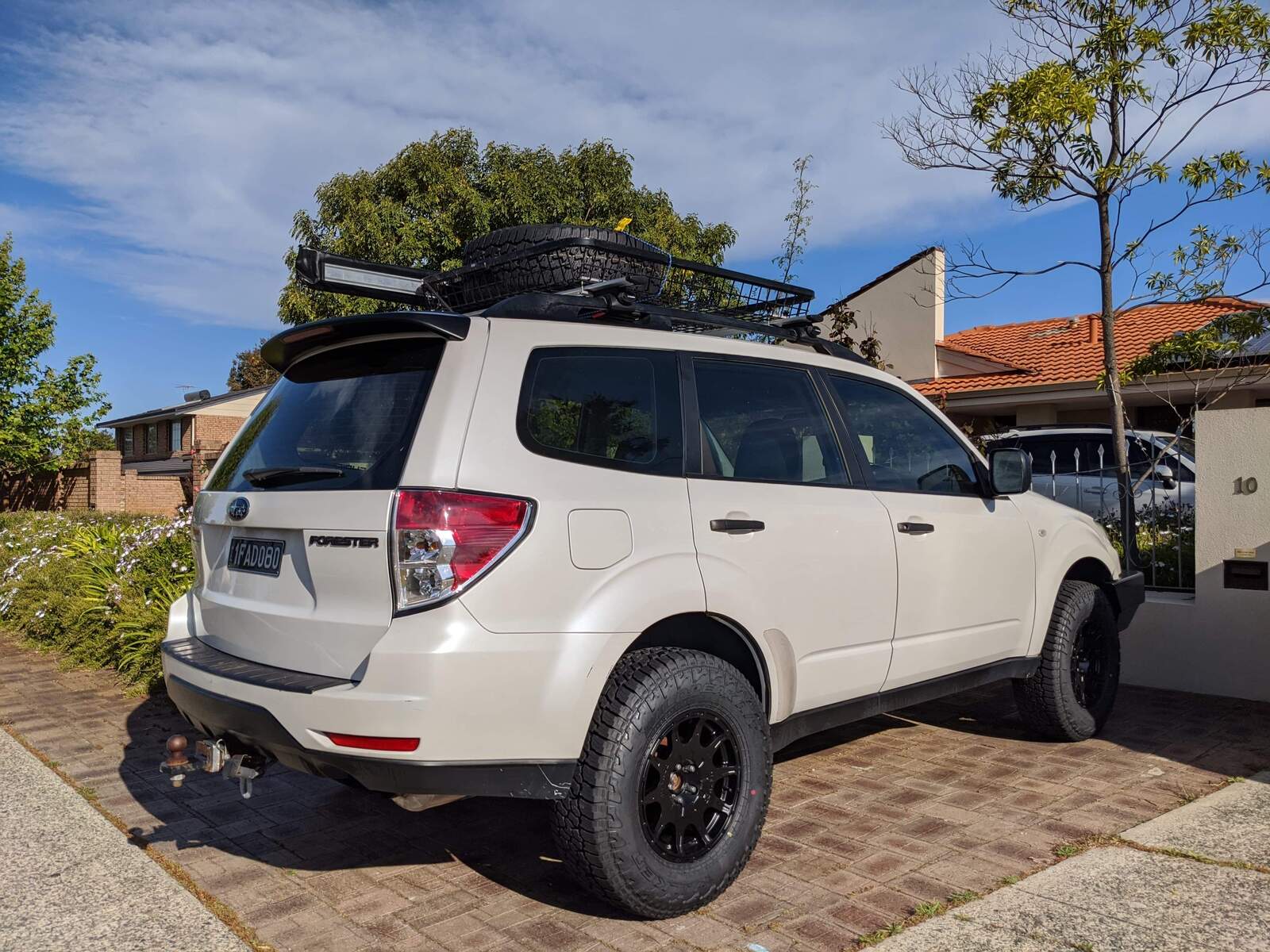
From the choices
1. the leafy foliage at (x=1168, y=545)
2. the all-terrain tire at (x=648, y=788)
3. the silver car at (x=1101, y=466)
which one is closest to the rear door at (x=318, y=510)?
the all-terrain tire at (x=648, y=788)

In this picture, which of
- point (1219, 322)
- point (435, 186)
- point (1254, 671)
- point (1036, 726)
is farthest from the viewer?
point (435, 186)

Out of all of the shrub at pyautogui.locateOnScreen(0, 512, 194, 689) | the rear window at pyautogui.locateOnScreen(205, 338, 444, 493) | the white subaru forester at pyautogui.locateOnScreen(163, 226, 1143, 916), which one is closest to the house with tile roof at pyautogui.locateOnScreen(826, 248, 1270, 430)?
the shrub at pyautogui.locateOnScreen(0, 512, 194, 689)

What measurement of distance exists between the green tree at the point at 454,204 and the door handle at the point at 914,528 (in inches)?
587

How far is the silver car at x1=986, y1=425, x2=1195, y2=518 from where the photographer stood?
7.52 metres

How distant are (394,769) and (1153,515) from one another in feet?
19.4

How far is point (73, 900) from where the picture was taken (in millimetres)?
3428

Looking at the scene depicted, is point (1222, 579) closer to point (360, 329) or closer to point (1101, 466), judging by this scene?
point (1101, 466)

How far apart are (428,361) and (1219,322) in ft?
22.7

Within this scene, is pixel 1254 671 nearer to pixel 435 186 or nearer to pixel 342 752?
pixel 342 752

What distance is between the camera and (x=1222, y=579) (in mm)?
6219

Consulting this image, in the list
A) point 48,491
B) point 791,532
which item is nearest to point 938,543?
point 791,532

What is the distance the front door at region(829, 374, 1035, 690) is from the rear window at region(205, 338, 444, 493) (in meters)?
1.92

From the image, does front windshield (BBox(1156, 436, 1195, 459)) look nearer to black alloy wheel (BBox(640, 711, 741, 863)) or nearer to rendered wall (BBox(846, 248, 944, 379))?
black alloy wheel (BBox(640, 711, 741, 863))

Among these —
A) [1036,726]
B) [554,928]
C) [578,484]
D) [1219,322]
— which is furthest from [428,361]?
[1219,322]
